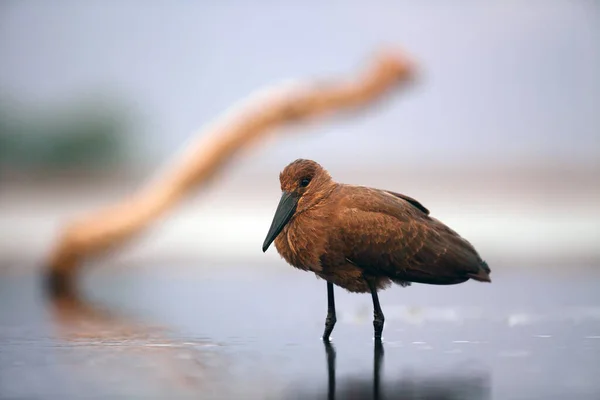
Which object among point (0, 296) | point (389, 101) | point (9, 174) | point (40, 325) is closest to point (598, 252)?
point (389, 101)

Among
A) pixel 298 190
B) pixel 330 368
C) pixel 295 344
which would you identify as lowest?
pixel 330 368

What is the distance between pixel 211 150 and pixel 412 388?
216 inches

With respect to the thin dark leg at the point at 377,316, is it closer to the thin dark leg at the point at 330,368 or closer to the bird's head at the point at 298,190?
the thin dark leg at the point at 330,368

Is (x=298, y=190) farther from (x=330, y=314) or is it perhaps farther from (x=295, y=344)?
(x=295, y=344)

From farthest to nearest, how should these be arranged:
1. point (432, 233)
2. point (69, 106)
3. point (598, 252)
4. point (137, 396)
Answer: point (69, 106) → point (598, 252) → point (432, 233) → point (137, 396)

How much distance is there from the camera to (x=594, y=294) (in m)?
9.62

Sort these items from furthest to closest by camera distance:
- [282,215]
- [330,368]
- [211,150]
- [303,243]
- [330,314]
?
[211,150]
[330,314]
[282,215]
[303,243]
[330,368]

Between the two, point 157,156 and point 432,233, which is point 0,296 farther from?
point 157,156

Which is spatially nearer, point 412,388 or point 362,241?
point 412,388

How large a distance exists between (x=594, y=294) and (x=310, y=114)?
3028mm

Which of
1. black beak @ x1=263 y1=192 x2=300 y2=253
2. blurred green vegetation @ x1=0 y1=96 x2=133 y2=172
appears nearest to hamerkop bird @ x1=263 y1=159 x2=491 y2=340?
black beak @ x1=263 y1=192 x2=300 y2=253

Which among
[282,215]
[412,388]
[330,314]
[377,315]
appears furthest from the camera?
[330,314]

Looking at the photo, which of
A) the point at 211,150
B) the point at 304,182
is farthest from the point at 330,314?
the point at 211,150

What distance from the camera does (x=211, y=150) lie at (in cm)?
1045
